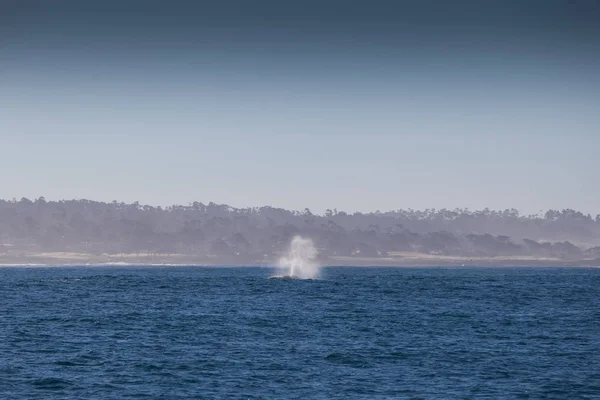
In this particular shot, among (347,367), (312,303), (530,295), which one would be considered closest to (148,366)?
→ (347,367)

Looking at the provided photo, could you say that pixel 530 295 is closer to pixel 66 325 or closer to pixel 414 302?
pixel 414 302

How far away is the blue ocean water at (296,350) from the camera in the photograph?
1853 inches

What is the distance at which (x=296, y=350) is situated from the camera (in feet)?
199

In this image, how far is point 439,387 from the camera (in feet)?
156

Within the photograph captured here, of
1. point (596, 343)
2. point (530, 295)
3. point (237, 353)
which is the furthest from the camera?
point (530, 295)

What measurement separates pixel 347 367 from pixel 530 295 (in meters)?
78.2

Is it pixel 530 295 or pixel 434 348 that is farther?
pixel 530 295

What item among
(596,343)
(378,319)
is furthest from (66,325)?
(596,343)

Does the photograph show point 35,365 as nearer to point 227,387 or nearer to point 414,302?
point 227,387

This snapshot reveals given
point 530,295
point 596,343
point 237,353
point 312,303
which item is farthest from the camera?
point 530,295

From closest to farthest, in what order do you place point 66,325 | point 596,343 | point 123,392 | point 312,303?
point 123,392, point 596,343, point 66,325, point 312,303

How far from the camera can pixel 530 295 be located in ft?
409

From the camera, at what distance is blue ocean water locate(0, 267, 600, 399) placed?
4706 centimetres

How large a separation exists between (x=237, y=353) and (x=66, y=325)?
2366 centimetres
